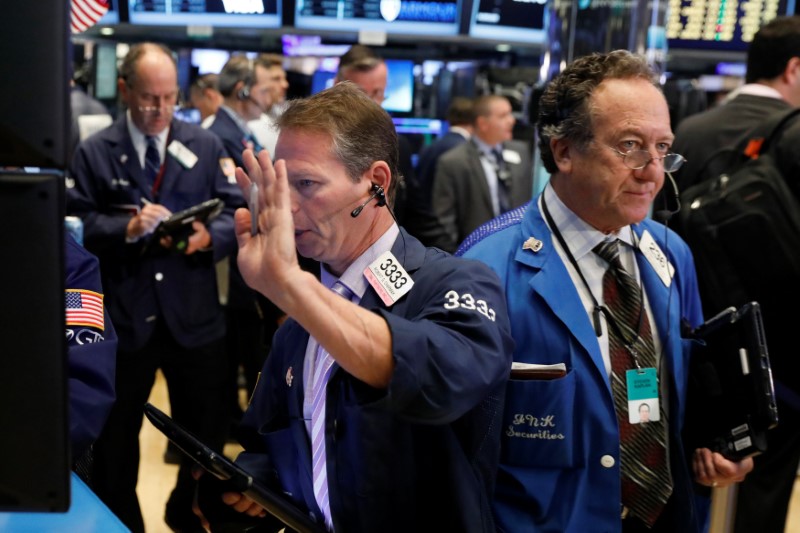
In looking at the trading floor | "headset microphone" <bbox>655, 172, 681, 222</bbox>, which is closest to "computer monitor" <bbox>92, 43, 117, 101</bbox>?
the trading floor

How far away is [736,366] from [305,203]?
3.28 feet

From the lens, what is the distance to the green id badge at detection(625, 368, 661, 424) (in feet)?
6.49

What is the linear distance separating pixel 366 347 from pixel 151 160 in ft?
8.78

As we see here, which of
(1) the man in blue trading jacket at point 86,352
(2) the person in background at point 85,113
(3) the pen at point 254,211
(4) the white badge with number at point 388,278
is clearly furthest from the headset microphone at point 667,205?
(2) the person in background at point 85,113

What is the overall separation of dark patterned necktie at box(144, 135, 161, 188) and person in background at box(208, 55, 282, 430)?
2.29 feet

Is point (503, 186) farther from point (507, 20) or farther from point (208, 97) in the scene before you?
Result: point (208, 97)

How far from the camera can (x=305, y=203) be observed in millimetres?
1628

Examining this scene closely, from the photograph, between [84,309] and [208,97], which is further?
[208,97]

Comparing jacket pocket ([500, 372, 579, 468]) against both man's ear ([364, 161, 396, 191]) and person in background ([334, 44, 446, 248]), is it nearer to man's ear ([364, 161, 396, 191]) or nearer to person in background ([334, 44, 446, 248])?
man's ear ([364, 161, 396, 191])

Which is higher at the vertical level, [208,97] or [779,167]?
[779,167]

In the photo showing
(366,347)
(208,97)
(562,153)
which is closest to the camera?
(366,347)

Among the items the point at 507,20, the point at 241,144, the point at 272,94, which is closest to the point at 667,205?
the point at 241,144

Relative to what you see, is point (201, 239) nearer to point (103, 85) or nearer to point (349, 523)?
point (349, 523)

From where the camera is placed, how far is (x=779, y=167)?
2.95m
